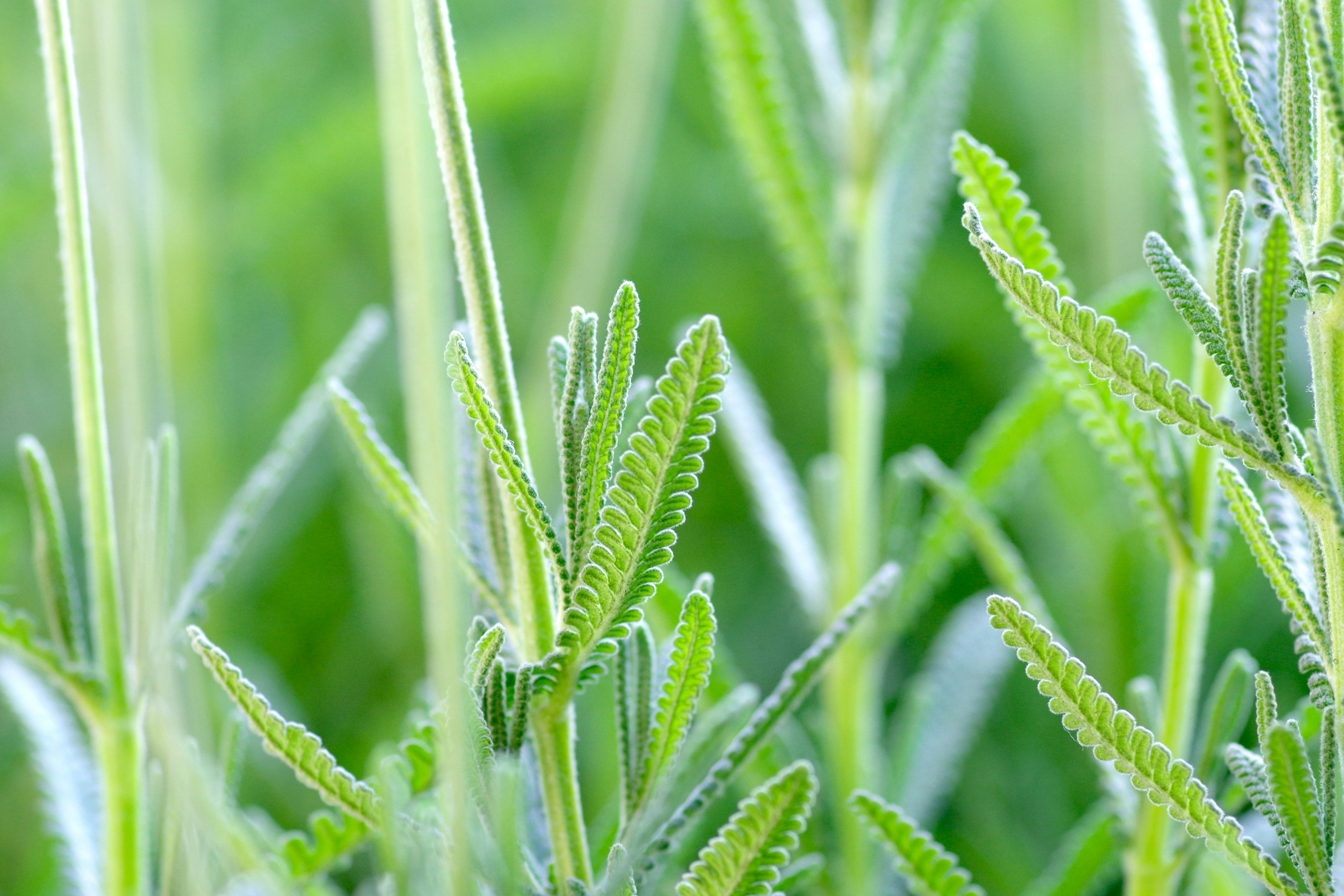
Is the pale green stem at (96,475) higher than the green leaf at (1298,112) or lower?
lower

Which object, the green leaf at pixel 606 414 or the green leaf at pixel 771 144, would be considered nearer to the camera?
the green leaf at pixel 606 414

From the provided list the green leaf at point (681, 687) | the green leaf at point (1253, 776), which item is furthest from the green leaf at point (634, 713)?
the green leaf at point (1253, 776)

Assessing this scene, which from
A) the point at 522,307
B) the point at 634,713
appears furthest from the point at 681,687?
the point at 522,307

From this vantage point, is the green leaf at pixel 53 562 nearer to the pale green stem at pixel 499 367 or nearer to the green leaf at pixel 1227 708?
the pale green stem at pixel 499 367

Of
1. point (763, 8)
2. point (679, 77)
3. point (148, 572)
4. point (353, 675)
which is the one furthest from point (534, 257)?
point (148, 572)

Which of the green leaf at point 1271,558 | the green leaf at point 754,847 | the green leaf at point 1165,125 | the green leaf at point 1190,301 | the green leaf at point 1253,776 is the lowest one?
the green leaf at point 754,847

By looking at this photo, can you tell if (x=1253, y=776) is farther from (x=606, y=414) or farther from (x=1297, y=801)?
(x=606, y=414)

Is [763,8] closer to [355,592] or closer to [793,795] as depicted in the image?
[793,795]
